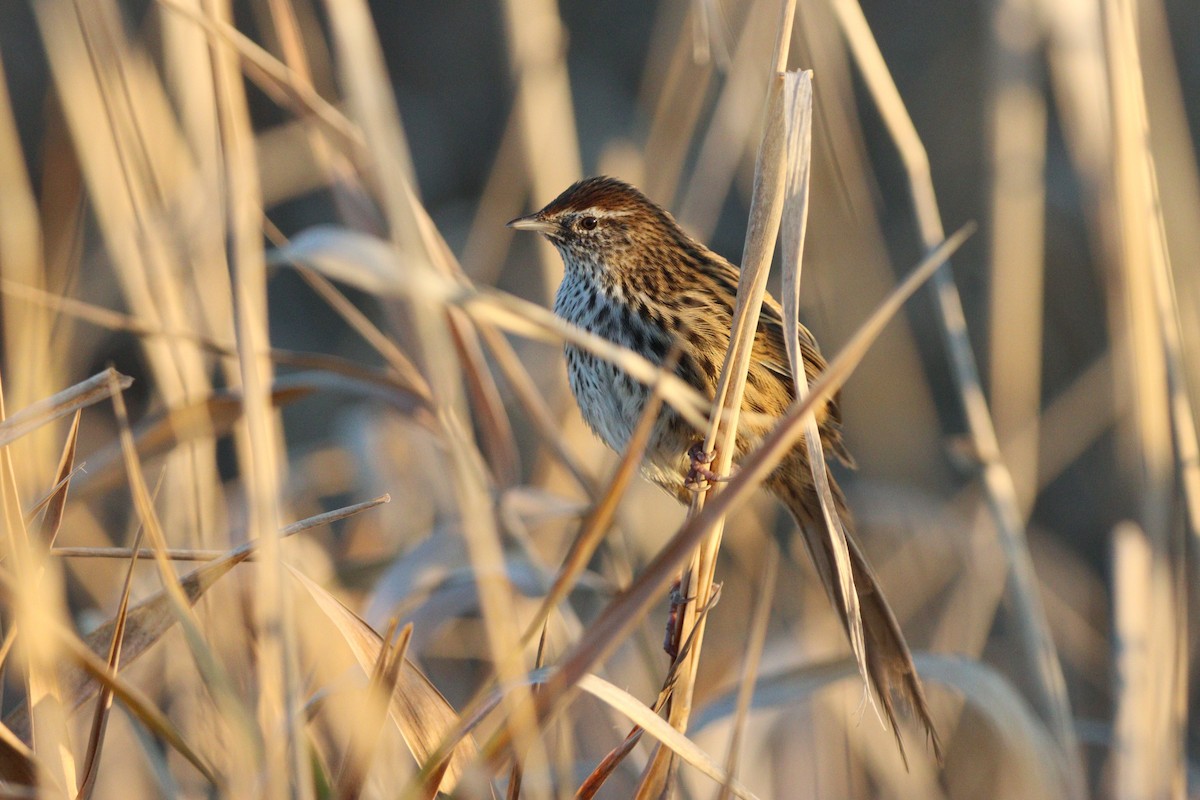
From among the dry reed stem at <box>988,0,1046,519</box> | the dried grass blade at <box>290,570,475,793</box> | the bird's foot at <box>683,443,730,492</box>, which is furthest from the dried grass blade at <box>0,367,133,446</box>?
the dry reed stem at <box>988,0,1046,519</box>

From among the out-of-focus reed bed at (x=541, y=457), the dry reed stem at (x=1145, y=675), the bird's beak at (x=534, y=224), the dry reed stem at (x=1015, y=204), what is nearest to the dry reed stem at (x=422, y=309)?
the out-of-focus reed bed at (x=541, y=457)

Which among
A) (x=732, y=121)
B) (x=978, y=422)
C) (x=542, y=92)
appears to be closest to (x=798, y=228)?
(x=978, y=422)

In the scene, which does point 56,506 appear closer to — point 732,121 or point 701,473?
point 701,473

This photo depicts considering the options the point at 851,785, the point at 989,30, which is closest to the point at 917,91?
the point at 989,30

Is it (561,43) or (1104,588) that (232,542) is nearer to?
(561,43)

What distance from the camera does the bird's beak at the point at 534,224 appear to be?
2777 mm

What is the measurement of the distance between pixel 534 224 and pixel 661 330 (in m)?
0.42

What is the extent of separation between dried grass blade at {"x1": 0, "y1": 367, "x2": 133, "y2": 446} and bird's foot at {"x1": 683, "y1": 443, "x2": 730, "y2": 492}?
0.81m

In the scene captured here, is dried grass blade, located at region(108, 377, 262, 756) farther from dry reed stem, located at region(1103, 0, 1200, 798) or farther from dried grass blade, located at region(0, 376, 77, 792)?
dry reed stem, located at region(1103, 0, 1200, 798)

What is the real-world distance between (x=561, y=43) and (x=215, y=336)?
1233 mm

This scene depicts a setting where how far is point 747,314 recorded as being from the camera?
1.63 meters

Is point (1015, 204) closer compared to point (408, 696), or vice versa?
point (408, 696)

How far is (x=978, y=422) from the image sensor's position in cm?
254

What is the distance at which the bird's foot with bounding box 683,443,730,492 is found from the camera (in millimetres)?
1762
